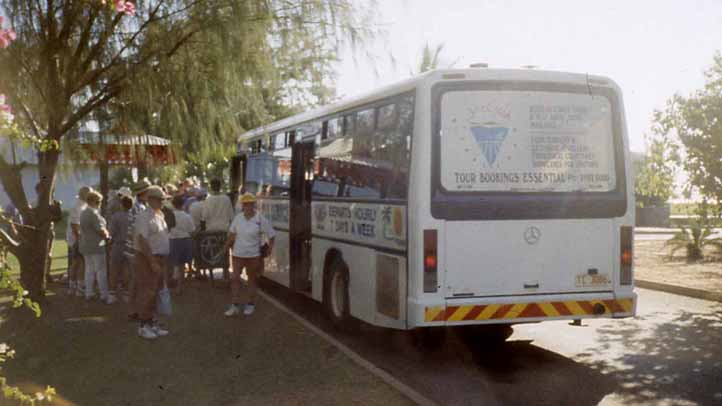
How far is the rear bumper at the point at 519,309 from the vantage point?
310 inches

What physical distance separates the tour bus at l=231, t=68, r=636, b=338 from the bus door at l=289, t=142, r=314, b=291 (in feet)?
9.57

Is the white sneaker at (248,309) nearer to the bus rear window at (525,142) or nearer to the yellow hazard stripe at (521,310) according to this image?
the yellow hazard stripe at (521,310)

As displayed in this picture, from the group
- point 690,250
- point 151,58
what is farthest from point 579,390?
point 690,250

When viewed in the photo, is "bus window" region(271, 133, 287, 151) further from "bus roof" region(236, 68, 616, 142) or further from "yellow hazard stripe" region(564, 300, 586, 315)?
"yellow hazard stripe" region(564, 300, 586, 315)

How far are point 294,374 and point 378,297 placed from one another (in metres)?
1.52

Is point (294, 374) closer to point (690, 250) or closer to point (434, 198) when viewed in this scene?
point (434, 198)

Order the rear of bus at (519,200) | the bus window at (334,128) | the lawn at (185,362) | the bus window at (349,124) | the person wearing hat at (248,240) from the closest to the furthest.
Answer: the lawn at (185,362) < the rear of bus at (519,200) < the bus window at (349,124) < the bus window at (334,128) < the person wearing hat at (248,240)

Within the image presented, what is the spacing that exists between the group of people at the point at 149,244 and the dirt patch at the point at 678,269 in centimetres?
792

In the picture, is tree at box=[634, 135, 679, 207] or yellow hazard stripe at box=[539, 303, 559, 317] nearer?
yellow hazard stripe at box=[539, 303, 559, 317]

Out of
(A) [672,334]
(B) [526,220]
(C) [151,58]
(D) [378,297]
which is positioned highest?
(C) [151,58]

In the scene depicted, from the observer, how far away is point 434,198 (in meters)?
7.96

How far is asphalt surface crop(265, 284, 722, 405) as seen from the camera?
7168 millimetres

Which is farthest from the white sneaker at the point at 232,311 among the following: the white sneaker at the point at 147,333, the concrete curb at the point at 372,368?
the white sneaker at the point at 147,333

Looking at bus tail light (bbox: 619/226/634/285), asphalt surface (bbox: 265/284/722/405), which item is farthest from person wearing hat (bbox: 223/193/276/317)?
bus tail light (bbox: 619/226/634/285)
